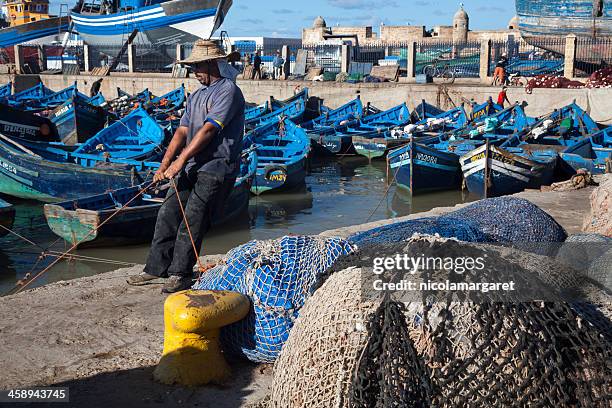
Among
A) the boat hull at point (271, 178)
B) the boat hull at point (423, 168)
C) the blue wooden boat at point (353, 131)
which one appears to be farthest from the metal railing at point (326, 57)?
the boat hull at point (271, 178)

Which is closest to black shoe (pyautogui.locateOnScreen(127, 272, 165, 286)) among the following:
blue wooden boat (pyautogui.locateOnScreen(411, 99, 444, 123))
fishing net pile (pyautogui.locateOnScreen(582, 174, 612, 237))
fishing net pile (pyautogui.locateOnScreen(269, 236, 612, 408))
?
fishing net pile (pyautogui.locateOnScreen(269, 236, 612, 408))

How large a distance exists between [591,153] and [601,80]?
7.40 meters

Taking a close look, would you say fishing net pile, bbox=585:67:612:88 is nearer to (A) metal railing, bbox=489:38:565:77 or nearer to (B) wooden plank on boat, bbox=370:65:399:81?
(A) metal railing, bbox=489:38:565:77

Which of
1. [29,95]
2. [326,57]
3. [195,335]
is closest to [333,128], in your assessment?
[29,95]

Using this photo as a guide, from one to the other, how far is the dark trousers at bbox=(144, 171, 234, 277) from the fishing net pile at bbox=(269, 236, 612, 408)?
7.30 ft

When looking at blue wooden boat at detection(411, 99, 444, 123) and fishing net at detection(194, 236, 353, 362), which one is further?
blue wooden boat at detection(411, 99, 444, 123)

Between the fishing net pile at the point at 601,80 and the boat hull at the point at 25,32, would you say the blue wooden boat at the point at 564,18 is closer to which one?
the fishing net pile at the point at 601,80

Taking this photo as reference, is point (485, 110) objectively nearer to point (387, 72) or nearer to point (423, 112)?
point (423, 112)

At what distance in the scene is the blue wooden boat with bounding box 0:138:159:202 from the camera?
13211 mm

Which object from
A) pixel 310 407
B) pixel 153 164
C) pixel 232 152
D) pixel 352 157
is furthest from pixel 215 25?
pixel 310 407

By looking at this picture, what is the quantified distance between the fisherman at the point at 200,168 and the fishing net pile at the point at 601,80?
1924 centimetres

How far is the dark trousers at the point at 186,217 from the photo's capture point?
5.05 metres

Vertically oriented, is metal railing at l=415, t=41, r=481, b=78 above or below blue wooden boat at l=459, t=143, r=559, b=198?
above

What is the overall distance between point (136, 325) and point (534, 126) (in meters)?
15.5
